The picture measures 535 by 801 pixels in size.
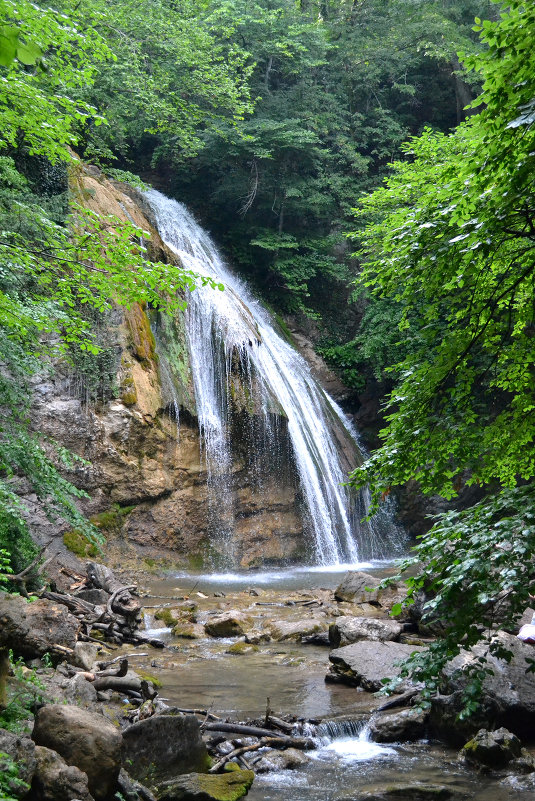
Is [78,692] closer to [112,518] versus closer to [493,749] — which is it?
[493,749]

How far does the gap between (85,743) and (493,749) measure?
3084 mm

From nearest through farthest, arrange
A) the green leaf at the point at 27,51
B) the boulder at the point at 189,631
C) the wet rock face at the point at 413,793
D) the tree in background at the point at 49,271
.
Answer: the green leaf at the point at 27,51
the wet rock face at the point at 413,793
the tree in background at the point at 49,271
the boulder at the point at 189,631

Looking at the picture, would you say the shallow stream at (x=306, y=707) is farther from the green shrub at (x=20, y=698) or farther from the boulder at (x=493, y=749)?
the green shrub at (x=20, y=698)

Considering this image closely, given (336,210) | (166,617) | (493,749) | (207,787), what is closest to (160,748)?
(207,787)

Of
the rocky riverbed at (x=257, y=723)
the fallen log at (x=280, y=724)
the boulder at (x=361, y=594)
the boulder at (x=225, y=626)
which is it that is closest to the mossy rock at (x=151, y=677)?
the rocky riverbed at (x=257, y=723)

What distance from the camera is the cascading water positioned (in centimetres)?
1481

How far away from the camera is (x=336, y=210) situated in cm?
2352

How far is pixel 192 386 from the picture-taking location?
1484cm

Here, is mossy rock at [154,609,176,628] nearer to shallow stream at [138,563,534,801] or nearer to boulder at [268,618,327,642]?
shallow stream at [138,563,534,801]

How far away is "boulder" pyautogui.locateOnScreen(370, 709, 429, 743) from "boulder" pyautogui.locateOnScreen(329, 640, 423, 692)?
70 cm

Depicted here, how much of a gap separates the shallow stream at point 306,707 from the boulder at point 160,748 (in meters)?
0.54

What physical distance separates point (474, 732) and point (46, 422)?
9.22 meters

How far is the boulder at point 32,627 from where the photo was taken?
12.7 feet

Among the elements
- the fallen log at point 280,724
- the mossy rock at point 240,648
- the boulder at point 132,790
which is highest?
the boulder at point 132,790
